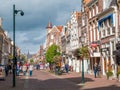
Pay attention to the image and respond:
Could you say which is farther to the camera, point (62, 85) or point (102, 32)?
point (102, 32)

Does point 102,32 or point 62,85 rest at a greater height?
point 102,32

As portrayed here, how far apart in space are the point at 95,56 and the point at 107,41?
194 inches

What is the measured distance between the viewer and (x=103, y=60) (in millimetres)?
44906

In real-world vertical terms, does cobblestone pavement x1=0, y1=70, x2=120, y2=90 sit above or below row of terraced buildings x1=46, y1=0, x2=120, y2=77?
below

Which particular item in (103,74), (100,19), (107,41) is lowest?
(103,74)

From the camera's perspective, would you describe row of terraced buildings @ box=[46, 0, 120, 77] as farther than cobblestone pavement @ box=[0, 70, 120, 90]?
Yes

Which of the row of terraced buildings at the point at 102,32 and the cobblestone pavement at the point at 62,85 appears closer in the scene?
the cobblestone pavement at the point at 62,85

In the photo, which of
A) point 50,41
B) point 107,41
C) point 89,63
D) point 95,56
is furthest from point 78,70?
point 50,41

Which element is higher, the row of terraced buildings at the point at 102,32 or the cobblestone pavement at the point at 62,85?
the row of terraced buildings at the point at 102,32

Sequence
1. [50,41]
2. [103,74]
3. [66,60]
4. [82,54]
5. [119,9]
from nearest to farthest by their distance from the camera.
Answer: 1. [82,54]
2. [119,9]
3. [103,74]
4. [66,60]
5. [50,41]

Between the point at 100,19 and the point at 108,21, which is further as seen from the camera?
the point at 100,19

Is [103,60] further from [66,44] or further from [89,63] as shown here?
[66,44]

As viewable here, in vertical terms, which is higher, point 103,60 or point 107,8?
point 107,8

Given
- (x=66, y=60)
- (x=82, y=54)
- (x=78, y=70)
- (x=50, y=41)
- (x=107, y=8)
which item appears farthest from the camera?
(x=50, y=41)
